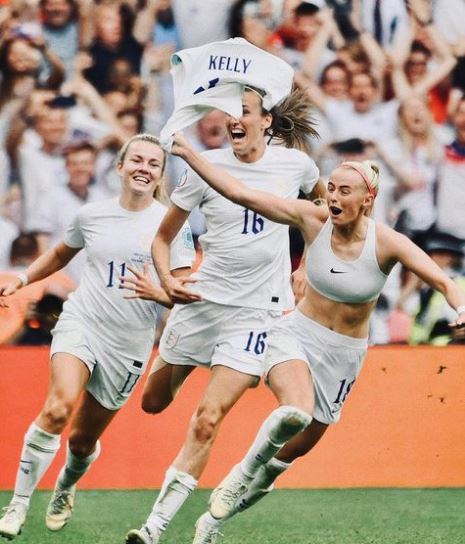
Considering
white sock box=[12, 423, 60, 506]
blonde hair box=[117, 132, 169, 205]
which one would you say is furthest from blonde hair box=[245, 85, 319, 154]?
white sock box=[12, 423, 60, 506]

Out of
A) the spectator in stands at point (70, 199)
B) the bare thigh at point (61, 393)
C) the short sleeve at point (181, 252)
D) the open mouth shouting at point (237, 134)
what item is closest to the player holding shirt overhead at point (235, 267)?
the open mouth shouting at point (237, 134)

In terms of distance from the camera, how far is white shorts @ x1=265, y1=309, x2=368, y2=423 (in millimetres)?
7133

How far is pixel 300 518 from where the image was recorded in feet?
28.8

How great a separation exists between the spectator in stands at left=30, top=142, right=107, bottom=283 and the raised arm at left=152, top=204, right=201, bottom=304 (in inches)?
107

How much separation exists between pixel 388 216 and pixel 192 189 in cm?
333

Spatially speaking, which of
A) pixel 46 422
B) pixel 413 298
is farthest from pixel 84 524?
pixel 413 298

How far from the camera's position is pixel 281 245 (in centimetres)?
789

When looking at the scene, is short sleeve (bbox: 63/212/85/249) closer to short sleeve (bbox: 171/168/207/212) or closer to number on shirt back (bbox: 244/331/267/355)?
short sleeve (bbox: 171/168/207/212)

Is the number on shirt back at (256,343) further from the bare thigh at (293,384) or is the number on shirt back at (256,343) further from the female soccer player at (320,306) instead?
the bare thigh at (293,384)

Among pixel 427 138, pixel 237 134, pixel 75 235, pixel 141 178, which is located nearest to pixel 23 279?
pixel 75 235

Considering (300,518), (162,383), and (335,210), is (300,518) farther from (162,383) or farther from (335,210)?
(335,210)

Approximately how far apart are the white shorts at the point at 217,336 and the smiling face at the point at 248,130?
874 millimetres

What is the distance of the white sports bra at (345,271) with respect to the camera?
695 centimetres

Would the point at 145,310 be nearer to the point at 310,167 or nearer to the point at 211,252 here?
the point at 211,252
